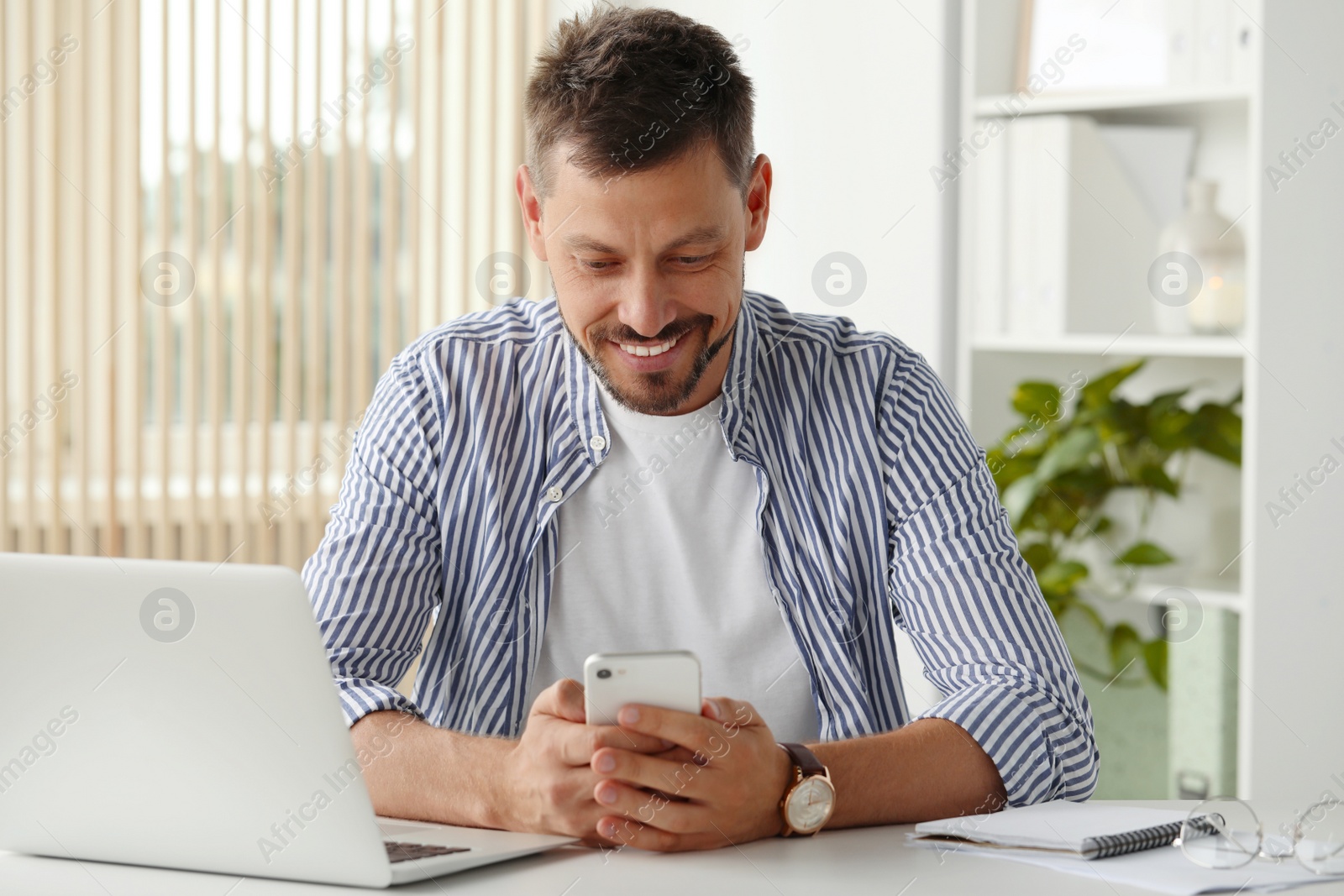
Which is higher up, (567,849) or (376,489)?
(376,489)

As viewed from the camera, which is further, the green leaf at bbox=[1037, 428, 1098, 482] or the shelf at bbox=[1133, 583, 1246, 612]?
the green leaf at bbox=[1037, 428, 1098, 482]

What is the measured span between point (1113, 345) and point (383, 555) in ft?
4.74

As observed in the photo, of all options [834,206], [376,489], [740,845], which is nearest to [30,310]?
[376,489]

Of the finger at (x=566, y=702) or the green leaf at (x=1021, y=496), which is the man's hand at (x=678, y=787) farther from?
the green leaf at (x=1021, y=496)

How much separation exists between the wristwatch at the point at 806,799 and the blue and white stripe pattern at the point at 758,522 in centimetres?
30

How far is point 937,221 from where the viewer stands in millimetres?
2539

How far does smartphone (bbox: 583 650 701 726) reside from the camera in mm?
1029

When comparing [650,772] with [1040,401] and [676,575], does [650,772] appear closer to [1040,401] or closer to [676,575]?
[676,575]

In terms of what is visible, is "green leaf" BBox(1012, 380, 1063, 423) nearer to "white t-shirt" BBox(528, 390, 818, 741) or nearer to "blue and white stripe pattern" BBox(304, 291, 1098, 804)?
"blue and white stripe pattern" BBox(304, 291, 1098, 804)

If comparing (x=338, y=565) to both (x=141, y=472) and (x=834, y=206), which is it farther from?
(x=834, y=206)

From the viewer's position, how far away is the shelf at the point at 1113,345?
2.18 metres

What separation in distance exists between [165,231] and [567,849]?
6.66 ft

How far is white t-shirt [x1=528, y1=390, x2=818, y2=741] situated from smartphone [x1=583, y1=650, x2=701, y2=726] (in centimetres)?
45

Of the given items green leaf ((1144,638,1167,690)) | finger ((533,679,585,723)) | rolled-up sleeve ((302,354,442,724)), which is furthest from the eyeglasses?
green leaf ((1144,638,1167,690))
